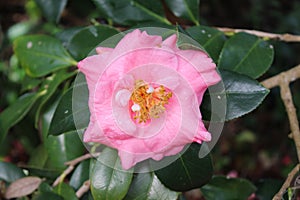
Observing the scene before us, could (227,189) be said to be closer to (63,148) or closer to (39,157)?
(63,148)

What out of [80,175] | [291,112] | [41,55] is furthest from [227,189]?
[41,55]

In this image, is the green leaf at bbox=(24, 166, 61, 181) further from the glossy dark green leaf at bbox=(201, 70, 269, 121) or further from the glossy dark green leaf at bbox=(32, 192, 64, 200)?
the glossy dark green leaf at bbox=(201, 70, 269, 121)

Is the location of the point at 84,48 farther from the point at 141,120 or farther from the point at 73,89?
the point at 141,120

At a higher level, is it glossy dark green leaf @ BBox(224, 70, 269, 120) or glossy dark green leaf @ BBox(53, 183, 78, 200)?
glossy dark green leaf @ BBox(224, 70, 269, 120)

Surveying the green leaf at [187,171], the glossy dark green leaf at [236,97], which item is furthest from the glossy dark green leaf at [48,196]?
the glossy dark green leaf at [236,97]

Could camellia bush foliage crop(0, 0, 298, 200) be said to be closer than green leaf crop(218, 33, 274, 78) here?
Yes

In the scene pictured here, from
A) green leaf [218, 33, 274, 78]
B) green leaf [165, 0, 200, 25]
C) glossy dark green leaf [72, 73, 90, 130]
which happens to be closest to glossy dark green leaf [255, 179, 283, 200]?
green leaf [218, 33, 274, 78]

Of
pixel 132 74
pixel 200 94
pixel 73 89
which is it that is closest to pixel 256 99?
pixel 200 94
